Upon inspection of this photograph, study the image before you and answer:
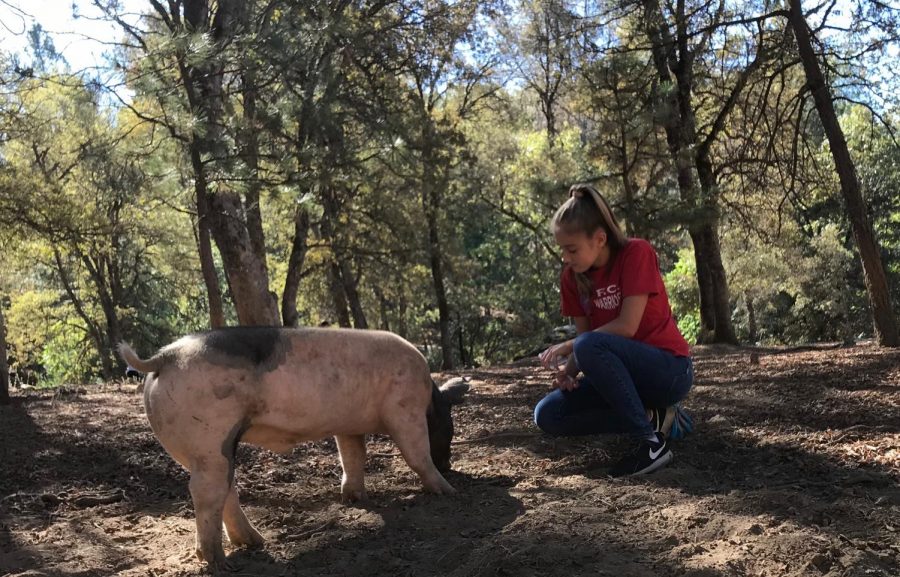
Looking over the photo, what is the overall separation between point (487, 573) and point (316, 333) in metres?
1.44

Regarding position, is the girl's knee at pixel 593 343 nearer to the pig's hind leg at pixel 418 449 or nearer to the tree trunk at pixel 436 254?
the pig's hind leg at pixel 418 449

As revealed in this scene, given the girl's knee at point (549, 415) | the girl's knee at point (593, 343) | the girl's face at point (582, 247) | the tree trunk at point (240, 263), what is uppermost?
the tree trunk at point (240, 263)

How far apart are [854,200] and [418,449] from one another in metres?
6.78

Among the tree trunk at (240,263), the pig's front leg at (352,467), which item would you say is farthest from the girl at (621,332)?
the tree trunk at (240,263)

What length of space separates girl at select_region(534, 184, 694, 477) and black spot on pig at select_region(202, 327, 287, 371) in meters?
1.31

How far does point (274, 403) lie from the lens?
3.26 meters

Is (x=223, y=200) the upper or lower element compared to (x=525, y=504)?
upper

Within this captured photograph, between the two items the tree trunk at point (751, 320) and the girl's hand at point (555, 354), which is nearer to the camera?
the girl's hand at point (555, 354)

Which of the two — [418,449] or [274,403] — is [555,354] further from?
[274,403]

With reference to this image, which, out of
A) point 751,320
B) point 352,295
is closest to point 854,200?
point 352,295

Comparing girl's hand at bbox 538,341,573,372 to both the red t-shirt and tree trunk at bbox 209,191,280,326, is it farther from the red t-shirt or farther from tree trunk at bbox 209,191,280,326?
tree trunk at bbox 209,191,280,326

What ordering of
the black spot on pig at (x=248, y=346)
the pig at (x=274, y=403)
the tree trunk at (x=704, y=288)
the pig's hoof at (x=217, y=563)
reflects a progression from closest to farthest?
the pig's hoof at (x=217, y=563), the pig at (x=274, y=403), the black spot on pig at (x=248, y=346), the tree trunk at (x=704, y=288)

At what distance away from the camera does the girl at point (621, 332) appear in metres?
3.64

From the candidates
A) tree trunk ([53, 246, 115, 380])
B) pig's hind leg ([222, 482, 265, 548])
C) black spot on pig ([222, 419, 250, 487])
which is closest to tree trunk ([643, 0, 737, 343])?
black spot on pig ([222, 419, 250, 487])
